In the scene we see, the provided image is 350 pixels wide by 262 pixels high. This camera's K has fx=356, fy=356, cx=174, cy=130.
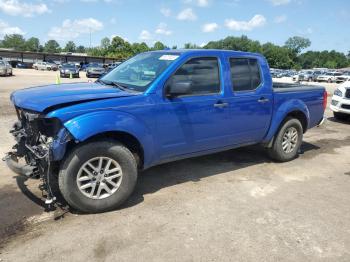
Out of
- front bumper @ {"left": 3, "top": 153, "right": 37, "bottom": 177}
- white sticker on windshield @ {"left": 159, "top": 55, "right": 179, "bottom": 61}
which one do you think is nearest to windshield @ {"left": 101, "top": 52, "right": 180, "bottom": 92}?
white sticker on windshield @ {"left": 159, "top": 55, "right": 179, "bottom": 61}

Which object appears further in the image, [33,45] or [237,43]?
[33,45]

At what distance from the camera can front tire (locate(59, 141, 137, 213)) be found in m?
3.88

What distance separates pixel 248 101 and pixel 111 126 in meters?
2.37

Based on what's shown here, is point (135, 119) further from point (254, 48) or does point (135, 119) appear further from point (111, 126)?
point (254, 48)

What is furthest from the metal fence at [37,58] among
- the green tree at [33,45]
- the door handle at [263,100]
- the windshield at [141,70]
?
the green tree at [33,45]

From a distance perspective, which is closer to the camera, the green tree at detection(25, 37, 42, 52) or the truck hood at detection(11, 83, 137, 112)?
the truck hood at detection(11, 83, 137, 112)

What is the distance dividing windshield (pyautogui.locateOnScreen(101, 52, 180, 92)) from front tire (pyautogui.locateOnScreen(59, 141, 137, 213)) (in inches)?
36.6

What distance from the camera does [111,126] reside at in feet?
13.0

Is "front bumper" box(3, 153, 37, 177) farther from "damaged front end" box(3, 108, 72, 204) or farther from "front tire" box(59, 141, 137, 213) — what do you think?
"front tire" box(59, 141, 137, 213)

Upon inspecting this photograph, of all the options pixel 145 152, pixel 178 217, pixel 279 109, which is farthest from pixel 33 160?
pixel 279 109

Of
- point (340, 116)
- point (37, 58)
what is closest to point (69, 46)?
point (37, 58)

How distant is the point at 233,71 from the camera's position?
5.29 metres

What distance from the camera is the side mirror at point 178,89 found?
4363mm

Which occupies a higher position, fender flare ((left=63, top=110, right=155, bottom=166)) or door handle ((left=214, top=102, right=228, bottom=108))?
door handle ((left=214, top=102, right=228, bottom=108))
